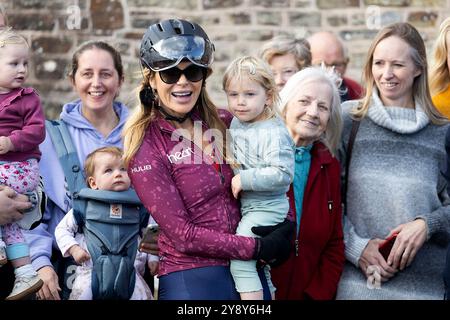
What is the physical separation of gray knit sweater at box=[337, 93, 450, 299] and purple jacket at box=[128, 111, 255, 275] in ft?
3.72

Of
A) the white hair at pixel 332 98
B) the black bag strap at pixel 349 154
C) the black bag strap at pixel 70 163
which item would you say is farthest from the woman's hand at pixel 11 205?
the black bag strap at pixel 349 154

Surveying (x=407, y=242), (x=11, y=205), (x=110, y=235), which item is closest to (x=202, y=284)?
(x=110, y=235)

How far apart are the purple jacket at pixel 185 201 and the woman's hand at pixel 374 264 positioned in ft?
3.68

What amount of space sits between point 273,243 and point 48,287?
51.0 inches

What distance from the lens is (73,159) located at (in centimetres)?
518

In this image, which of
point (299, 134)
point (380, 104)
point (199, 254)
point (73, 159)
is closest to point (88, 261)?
point (73, 159)

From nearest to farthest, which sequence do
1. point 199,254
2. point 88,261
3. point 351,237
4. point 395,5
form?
point 199,254, point 88,261, point 351,237, point 395,5

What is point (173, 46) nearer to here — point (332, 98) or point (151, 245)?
point (151, 245)

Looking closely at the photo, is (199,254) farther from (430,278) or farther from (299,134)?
(430,278)

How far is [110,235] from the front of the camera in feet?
16.3

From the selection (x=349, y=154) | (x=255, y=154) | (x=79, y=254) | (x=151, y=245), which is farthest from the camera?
(x=349, y=154)

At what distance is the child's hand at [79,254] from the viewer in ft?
16.2

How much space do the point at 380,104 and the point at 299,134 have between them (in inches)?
21.2

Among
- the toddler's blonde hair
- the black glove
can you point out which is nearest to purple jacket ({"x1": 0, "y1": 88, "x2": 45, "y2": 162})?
the toddler's blonde hair
